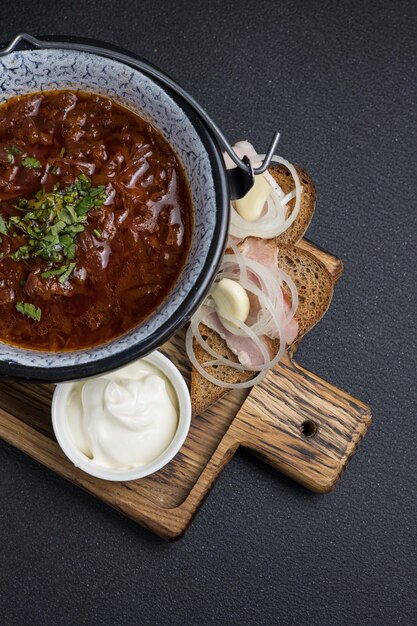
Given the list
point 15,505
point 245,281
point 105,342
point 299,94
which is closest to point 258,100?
point 299,94

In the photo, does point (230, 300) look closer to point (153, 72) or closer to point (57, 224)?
point (57, 224)

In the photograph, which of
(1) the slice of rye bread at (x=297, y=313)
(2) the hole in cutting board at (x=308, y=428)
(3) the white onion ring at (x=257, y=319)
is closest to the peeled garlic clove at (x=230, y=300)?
(3) the white onion ring at (x=257, y=319)

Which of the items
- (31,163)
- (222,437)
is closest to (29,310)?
(31,163)

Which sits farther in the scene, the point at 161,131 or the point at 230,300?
the point at 230,300

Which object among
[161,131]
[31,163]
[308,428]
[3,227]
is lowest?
[308,428]

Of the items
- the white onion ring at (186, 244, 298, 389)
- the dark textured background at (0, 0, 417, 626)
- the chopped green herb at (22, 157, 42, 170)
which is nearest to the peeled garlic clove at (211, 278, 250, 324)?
the white onion ring at (186, 244, 298, 389)

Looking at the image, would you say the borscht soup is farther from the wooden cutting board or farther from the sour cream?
the wooden cutting board
